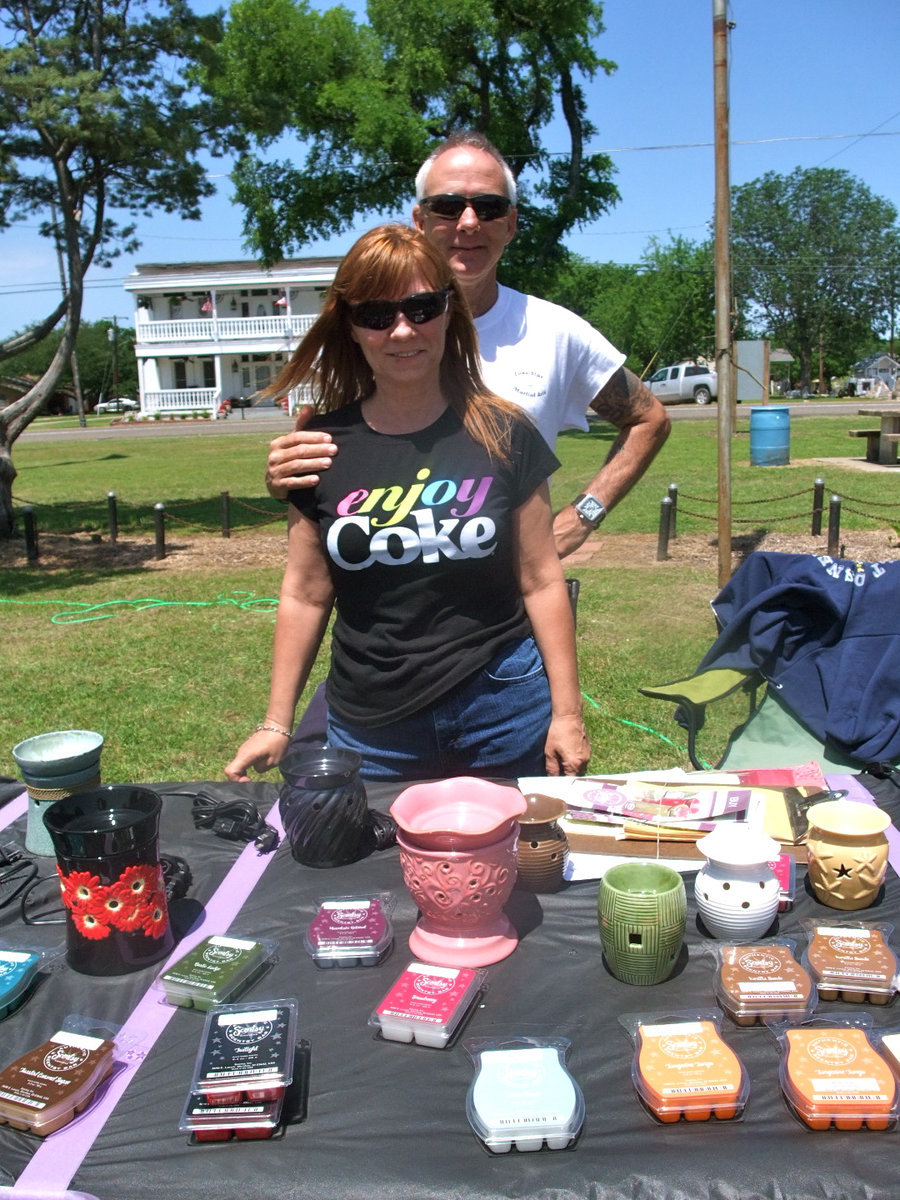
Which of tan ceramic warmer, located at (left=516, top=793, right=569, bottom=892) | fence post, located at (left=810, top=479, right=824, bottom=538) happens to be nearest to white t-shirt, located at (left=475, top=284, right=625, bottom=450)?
tan ceramic warmer, located at (left=516, top=793, right=569, bottom=892)

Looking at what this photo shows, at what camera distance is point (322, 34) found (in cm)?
2095

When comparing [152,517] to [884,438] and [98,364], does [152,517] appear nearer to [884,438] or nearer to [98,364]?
[884,438]

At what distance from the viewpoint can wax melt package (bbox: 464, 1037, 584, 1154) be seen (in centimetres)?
103

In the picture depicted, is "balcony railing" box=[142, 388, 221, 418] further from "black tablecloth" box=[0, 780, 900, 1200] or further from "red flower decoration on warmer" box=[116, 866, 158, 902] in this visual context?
"black tablecloth" box=[0, 780, 900, 1200]

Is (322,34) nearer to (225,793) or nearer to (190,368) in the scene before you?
(225,793)

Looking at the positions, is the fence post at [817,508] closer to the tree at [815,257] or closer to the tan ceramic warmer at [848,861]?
the tan ceramic warmer at [848,861]

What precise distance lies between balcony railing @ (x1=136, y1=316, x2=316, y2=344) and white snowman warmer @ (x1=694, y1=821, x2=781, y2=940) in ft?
161

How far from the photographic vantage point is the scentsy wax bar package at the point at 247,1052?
3.51 feet

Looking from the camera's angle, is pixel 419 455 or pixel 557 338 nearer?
pixel 419 455

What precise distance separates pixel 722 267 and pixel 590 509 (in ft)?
15.8

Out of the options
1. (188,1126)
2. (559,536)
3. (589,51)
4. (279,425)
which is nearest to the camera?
(188,1126)


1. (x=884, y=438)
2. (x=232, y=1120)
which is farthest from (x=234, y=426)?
(x=232, y=1120)

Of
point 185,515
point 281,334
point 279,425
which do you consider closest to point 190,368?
point 281,334

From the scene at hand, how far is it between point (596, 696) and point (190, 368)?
50606 mm
